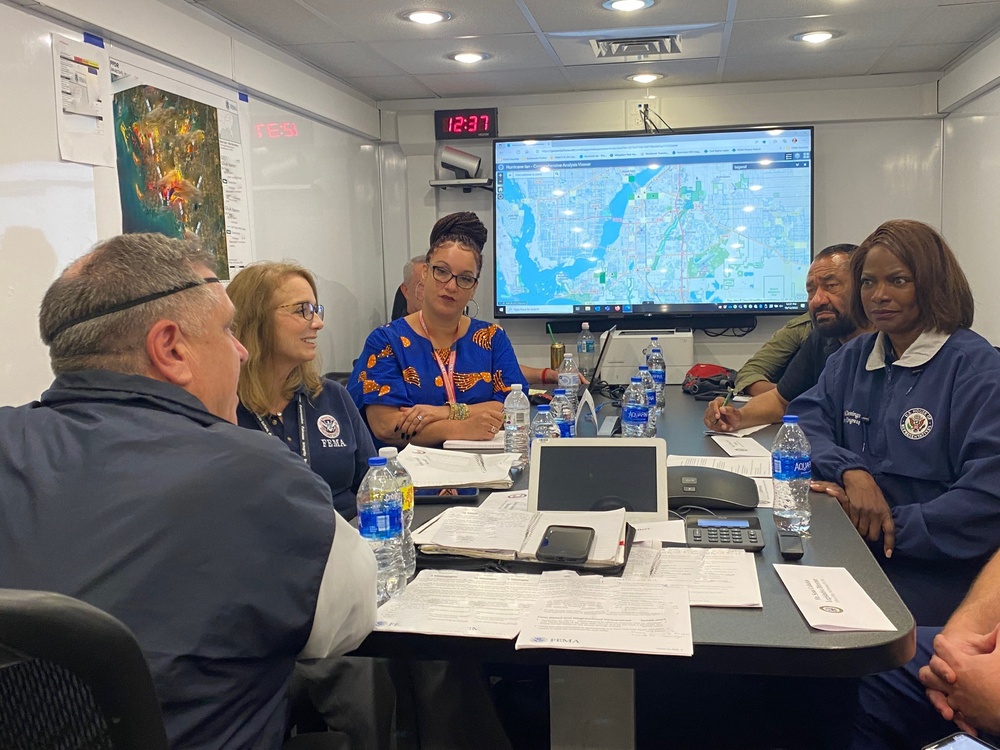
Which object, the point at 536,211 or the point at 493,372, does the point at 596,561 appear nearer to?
the point at 493,372

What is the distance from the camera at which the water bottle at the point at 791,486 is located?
1667 millimetres

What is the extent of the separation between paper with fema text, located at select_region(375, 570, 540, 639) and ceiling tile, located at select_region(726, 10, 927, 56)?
3.10 m

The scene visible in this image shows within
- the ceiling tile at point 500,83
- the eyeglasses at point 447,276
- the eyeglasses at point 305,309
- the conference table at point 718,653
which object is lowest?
the conference table at point 718,653

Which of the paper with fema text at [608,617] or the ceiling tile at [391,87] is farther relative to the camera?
the ceiling tile at [391,87]

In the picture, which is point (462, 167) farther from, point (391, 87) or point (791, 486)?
point (791, 486)

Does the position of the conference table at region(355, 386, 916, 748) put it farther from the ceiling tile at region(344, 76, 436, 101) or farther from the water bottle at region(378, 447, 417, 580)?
the ceiling tile at region(344, 76, 436, 101)

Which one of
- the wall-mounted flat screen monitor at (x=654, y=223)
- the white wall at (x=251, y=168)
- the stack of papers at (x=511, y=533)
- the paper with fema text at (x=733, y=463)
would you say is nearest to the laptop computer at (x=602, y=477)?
the stack of papers at (x=511, y=533)

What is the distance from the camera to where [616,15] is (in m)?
3.42

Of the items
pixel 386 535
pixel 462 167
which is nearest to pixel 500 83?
pixel 462 167

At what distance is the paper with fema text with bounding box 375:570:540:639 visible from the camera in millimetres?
1199

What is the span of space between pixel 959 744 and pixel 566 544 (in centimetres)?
70

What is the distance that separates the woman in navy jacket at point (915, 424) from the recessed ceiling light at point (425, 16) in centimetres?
201

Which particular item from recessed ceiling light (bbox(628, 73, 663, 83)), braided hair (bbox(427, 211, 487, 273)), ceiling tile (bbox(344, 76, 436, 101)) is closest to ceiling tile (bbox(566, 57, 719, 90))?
recessed ceiling light (bbox(628, 73, 663, 83))

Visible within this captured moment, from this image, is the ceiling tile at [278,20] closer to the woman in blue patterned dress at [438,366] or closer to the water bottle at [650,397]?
the woman in blue patterned dress at [438,366]
